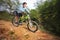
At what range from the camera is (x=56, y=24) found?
1763 mm

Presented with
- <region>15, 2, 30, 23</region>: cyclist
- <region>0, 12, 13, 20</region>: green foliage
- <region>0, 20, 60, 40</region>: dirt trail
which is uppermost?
<region>15, 2, 30, 23</region>: cyclist

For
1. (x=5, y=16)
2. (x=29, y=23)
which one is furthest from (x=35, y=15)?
(x=5, y=16)

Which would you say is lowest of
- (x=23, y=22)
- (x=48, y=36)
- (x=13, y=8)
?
(x=48, y=36)

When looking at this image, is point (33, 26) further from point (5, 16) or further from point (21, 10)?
point (5, 16)

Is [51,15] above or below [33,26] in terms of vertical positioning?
above

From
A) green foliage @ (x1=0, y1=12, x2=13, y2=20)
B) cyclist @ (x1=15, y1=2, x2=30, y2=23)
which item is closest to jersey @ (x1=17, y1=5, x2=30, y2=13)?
cyclist @ (x1=15, y1=2, x2=30, y2=23)

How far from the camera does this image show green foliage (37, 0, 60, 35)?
1756mm

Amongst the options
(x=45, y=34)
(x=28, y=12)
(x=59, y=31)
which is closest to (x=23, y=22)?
(x=28, y=12)

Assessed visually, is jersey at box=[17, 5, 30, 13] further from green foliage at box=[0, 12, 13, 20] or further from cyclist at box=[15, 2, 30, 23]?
green foliage at box=[0, 12, 13, 20]

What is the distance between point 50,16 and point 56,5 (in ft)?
0.39

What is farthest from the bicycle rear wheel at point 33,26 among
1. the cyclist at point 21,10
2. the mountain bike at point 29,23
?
the cyclist at point 21,10

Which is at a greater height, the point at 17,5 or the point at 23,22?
the point at 17,5

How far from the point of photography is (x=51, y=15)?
69.6 inches

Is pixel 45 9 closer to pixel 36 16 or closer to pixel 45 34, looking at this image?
pixel 36 16
